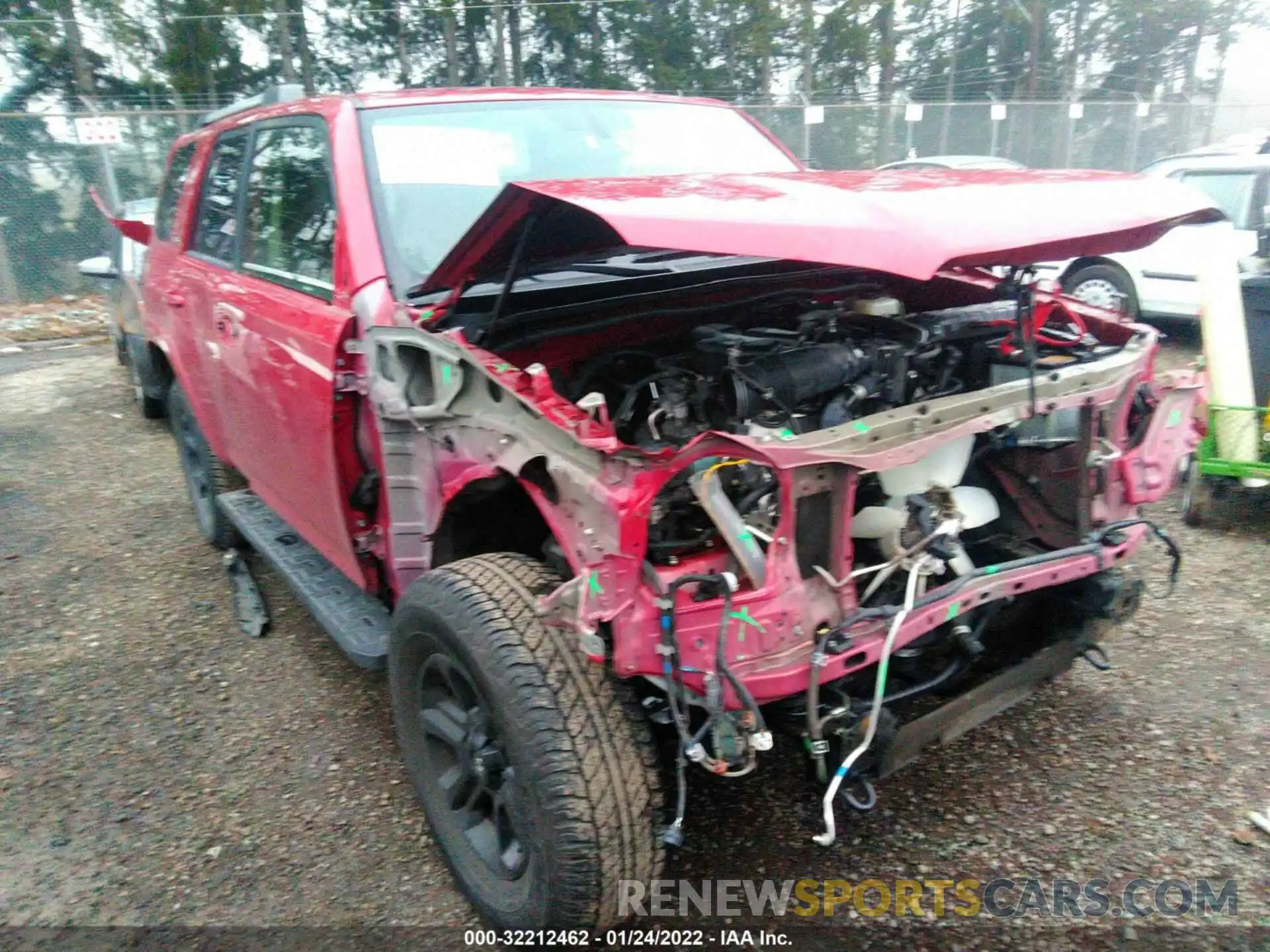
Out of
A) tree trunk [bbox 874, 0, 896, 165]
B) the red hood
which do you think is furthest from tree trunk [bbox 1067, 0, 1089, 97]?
the red hood

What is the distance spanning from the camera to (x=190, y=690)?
3383mm

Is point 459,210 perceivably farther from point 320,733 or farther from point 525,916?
point 525,916

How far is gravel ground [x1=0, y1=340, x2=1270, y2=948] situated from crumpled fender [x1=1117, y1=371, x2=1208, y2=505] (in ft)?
2.77

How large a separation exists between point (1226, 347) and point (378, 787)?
4.08 m

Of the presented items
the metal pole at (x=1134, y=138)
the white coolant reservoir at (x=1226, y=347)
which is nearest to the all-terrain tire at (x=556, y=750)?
the white coolant reservoir at (x=1226, y=347)

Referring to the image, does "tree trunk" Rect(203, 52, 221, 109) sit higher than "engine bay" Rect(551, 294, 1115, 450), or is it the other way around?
"tree trunk" Rect(203, 52, 221, 109)

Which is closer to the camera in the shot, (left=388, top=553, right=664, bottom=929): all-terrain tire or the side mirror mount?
(left=388, top=553, right=664, bottom=929): all-terrain tire

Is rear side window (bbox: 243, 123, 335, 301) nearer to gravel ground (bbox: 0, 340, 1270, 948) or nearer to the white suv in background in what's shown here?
gravel ground (bbox: 0, 340, 1270, 948)

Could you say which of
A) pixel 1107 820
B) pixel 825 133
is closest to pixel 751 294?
pixel 1107 820

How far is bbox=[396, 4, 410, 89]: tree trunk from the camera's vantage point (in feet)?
66.1

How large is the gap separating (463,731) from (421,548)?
1.96ft

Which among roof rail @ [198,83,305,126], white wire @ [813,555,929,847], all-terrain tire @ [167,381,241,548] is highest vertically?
roof rail @ [198,83,305,126]

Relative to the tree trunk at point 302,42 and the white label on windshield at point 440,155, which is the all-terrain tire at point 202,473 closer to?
the white label on windshield at point 440,155

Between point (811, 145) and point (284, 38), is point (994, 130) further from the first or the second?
point (284, 38)
